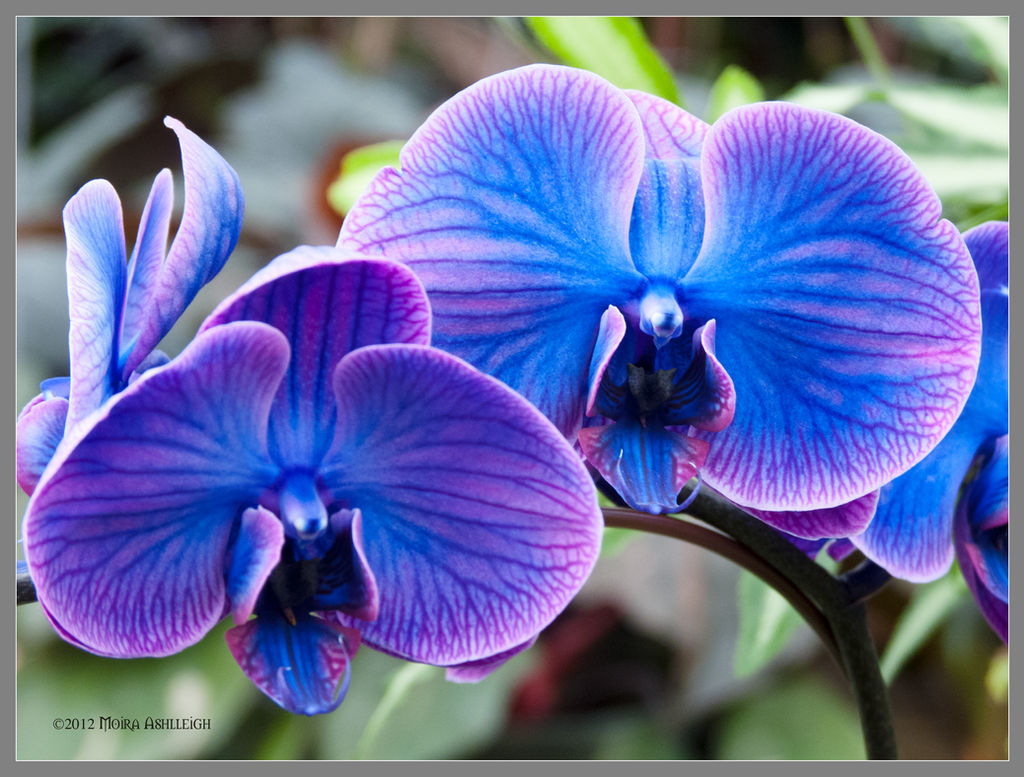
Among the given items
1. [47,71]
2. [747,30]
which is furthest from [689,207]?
[47,71]

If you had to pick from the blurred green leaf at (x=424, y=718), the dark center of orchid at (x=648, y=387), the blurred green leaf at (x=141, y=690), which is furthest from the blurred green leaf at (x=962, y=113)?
the blurred green leaf at (x=141, y=690)

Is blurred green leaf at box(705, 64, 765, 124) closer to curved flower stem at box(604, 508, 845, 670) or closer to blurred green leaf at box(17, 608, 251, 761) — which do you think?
curved flower stem at box(604, 508, 845, 670)

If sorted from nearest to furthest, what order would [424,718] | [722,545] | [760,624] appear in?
1. [722,545]
2. [760,624]
3. [424,718]

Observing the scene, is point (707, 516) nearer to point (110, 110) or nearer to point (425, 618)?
point (425, 618)

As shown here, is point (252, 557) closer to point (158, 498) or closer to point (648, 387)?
point (158, 498)

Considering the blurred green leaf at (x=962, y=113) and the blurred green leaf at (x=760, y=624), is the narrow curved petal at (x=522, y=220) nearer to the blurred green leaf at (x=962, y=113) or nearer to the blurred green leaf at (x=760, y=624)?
the blurred green leaf at (x=760, y=624)

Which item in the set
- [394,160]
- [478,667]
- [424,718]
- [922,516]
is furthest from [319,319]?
[424,718]
